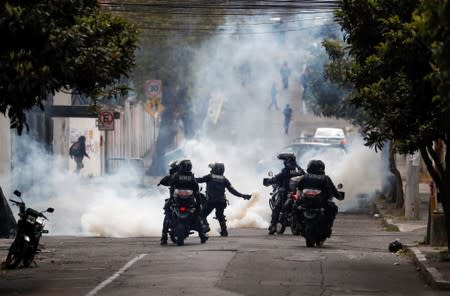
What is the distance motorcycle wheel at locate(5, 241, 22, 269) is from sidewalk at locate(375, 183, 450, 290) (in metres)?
5.99

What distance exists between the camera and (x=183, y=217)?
71.9ft

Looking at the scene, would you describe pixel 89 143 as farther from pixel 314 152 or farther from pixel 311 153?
pixel 311 153

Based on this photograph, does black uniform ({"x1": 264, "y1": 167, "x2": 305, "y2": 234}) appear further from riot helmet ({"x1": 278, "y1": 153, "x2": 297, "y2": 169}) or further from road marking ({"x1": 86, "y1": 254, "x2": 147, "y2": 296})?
road marking ({"x1": 86, "y1": 254, "x2": 147, "y2": 296})

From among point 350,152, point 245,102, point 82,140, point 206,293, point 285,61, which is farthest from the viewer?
point 245,102

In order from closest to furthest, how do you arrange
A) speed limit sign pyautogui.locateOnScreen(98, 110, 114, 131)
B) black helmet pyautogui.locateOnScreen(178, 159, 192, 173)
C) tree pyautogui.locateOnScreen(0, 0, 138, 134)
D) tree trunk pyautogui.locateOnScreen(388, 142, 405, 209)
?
tree pyautogui.locateOnScreen(0, 0, 138, 134) → black helmet pyautogui.locateOnScreen(178, 159, 192, 173) → tree trunk pyautogui.locateOnScreen(388, 142, 405, 209) → speed limit sign pyautogui.locateOnScreen(98, 110, 114, 131)

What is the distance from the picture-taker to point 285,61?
55.5m

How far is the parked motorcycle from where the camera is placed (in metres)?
21.9

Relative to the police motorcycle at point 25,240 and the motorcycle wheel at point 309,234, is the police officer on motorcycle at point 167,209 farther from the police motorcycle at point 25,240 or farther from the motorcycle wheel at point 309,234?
the police motorcycle at point 25,240

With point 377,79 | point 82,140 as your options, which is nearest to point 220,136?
point 82,140

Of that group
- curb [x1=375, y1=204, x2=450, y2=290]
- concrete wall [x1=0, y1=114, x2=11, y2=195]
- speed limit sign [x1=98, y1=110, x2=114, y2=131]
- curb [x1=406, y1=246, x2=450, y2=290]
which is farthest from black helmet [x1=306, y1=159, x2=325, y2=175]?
concrete wall [x1=0, y1=114, x2=11, y2=195]

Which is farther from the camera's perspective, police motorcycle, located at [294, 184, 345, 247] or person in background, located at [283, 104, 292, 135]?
person in background, located at [283, 104, 292, 135]

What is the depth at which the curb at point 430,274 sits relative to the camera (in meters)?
15.0

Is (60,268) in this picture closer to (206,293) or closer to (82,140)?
(206,293)

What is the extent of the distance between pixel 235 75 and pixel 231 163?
44.5 ft
